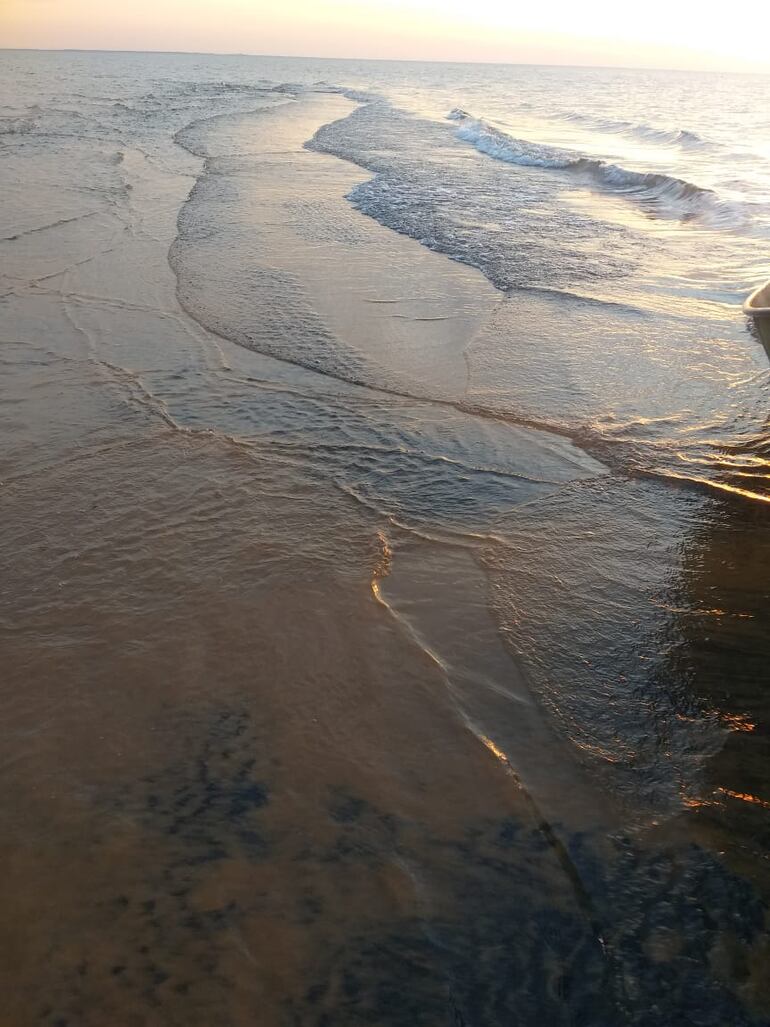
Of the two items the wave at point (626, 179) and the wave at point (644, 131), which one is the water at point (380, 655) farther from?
the wave at point (644, 131)

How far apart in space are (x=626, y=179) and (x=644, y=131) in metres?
13.1

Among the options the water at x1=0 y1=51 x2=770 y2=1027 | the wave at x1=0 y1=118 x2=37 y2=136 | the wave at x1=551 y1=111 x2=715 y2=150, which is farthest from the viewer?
the wave at x1=551 y1=111 x2=715 y2=150

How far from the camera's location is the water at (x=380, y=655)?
207 centimetres

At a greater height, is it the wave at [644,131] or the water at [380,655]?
the wave at [644,131]

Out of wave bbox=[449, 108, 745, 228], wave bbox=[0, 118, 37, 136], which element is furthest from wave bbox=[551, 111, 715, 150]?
wave bbox=[0, 118, 37, 136]

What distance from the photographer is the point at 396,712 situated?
287 centimetres

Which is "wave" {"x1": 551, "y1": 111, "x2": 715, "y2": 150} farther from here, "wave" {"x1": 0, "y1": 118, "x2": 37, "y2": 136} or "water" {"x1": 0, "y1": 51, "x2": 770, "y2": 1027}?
"wave" {"x1": 0, "y1": 118, "x2": 37, "y2": 136}

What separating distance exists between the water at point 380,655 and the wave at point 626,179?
6563 millimetres

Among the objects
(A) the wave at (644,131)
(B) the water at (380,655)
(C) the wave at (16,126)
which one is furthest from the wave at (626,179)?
Result: (C) the wave at (16,126)

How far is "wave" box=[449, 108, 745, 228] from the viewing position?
12984 millimetres

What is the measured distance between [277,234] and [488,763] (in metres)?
Result: 9.27

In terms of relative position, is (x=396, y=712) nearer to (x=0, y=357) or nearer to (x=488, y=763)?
(x=488, y=763)

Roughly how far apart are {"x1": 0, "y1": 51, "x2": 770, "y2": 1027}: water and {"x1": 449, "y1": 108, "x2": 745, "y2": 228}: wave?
6.56 m

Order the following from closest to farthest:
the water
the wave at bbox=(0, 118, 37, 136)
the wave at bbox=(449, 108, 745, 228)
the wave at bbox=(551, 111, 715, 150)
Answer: the water, the wave at bbox=(449, 108, 745, 228), the wave at bbox=(0, 118, 37, 136), the wave at bbox=(551, 111, 715, 150)
